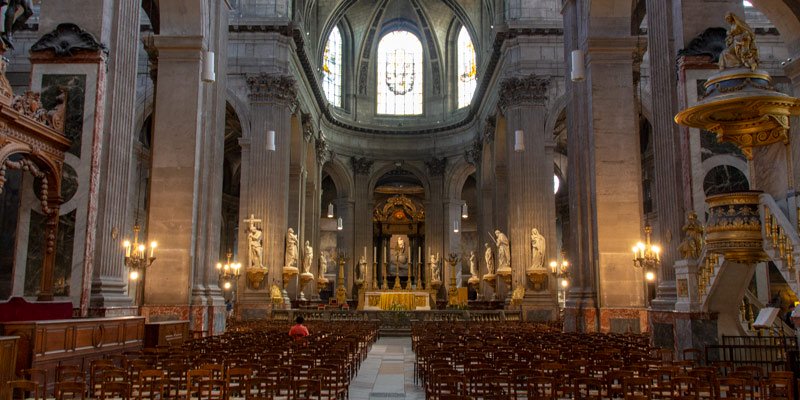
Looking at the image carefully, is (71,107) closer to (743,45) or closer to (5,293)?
(5,293)

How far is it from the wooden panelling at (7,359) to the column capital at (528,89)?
90.5ft

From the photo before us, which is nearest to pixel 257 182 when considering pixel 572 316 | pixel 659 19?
pixel 572 316

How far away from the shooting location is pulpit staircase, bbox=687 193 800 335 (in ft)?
36.1

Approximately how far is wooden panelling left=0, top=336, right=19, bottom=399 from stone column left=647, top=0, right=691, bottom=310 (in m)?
12.0

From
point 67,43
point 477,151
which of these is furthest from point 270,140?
point 477,151

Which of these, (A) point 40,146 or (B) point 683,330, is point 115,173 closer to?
(A) point 40,146

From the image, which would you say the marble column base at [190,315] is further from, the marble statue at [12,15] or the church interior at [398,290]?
the marble statue at [12,15]

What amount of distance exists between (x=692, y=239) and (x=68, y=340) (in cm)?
1141

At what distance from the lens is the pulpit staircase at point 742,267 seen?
11000mm

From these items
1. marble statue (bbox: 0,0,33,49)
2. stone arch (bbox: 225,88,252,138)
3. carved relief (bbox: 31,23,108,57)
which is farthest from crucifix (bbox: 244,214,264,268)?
marble statue (bbox: 0,0,33,49)

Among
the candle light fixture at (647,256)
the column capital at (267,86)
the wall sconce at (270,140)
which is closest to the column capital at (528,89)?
the column capital at (267,86)

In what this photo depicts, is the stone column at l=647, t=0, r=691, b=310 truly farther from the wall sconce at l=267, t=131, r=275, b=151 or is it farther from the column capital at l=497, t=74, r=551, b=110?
the wall sconce at l=267, t=131, r=275, b=151

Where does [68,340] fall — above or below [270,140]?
below

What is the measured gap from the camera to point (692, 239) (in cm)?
1370
